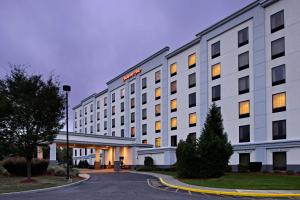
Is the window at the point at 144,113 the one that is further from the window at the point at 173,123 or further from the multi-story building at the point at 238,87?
the window at the point at 173,123

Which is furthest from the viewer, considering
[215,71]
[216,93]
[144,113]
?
[144,113]

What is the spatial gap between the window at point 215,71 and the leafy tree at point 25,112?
23.3 metres

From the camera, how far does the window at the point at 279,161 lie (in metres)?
34.2

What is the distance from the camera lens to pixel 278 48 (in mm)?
35875

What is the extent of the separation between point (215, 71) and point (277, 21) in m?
10.8

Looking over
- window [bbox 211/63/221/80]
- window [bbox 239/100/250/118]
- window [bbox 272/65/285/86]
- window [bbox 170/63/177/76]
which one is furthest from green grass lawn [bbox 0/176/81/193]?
window [bbox 170/63/177/76]

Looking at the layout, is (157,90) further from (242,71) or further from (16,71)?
(16,71)

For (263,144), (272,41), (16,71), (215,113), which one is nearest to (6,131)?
(16,71)

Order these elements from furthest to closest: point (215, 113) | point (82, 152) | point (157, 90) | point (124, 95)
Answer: point (82, 152)
point (124, 95)
point (157, 90)
point (215, 113)

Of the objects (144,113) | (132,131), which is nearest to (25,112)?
(144,113)

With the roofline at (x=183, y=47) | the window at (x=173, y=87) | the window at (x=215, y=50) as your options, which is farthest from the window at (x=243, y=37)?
the window at (x=173, y=87)

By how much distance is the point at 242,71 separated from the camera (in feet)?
132

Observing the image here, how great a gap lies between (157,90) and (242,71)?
19.9 m

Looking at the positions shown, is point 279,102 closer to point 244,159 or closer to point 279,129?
point 279,129
